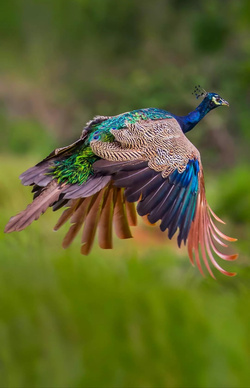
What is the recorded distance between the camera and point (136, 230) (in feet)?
21.8

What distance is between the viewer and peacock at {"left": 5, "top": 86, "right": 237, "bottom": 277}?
3.05 meters

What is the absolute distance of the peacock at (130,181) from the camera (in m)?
3.05

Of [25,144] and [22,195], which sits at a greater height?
[25,144]

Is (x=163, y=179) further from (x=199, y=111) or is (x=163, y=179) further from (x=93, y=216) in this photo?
(x=199, y=111)

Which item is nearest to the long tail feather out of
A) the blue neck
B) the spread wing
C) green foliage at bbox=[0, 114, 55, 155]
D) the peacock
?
the peacock

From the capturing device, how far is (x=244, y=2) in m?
14.3

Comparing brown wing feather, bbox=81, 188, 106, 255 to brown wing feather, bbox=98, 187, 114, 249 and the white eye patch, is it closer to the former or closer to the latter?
brown wing feather, bbox=98, 187, 114, 249

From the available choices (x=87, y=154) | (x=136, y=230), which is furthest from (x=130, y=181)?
(x=136, y=230)

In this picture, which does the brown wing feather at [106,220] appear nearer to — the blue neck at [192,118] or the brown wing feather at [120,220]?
the brown wing feather at [120,220]

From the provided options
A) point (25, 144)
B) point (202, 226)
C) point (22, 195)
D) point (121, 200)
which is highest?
point (25, 144)

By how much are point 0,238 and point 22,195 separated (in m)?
4.22

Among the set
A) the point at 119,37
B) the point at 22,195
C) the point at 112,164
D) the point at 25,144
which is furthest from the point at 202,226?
the point at 119,37

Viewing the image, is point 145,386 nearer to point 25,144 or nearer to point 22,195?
point 22,195

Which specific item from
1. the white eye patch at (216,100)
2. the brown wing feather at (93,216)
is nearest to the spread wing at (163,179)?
the brown wing feather at (93,216)
